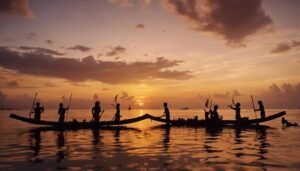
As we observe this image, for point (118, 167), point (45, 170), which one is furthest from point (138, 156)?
point (45, 170)

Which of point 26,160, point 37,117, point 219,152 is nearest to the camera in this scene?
point 26,160

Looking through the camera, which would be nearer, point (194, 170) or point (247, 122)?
point (194, 170)

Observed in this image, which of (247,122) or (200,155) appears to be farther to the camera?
(247,122)

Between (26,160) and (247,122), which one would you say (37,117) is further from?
(247,122)

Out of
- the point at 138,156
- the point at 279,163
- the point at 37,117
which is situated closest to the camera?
the point at 279,163

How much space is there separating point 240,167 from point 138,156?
5.44 metres

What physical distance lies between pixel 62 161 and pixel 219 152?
28.7 feet

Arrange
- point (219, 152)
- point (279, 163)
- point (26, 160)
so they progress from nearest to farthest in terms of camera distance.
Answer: point (279, 163) → point (26, 160) → point (219, 152)

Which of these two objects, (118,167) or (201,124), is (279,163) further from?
(201,124)

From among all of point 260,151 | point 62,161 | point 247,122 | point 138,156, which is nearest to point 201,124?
point 247,122

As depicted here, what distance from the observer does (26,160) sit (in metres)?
14.3

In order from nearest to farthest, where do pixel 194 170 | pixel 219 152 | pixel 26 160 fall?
pixel 194 170 < pixel 26 160 < pixel 219 152

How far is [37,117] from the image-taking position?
3612 centimetres

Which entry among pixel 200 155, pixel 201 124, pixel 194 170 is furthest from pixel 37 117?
pixel 194 170
